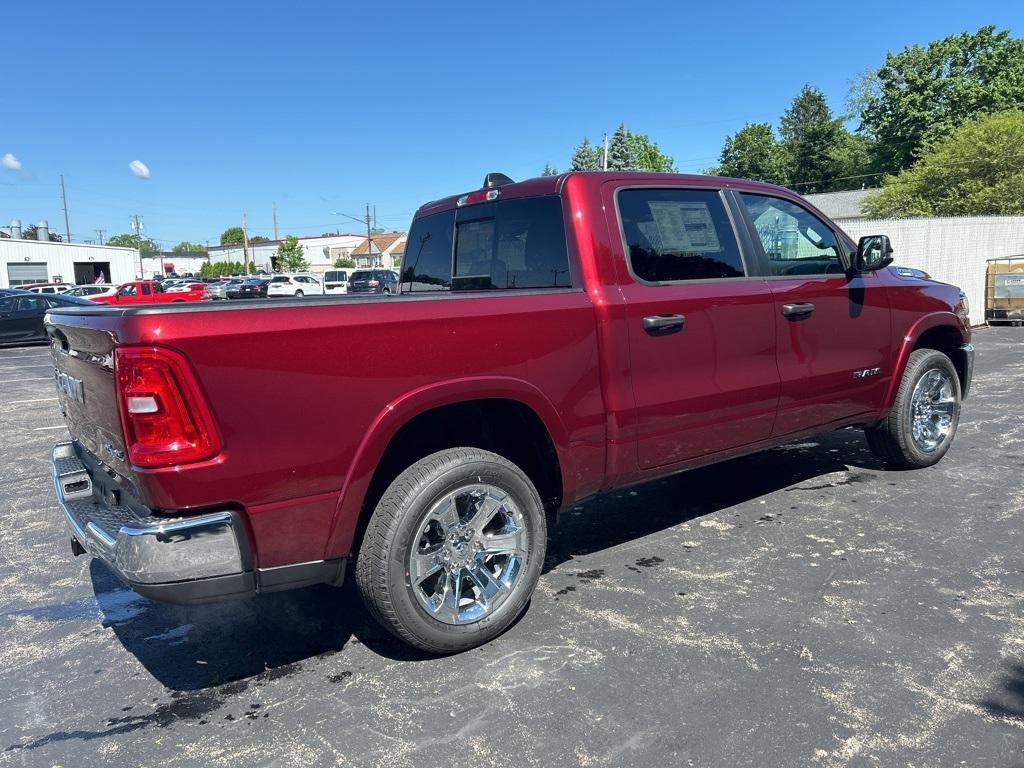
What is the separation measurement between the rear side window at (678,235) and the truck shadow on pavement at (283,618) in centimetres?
160

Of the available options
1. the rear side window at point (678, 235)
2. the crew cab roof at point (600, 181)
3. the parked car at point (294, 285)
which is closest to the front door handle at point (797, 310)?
the rear side window at point (678, 235)

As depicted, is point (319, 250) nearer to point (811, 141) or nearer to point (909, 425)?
point (811, 141)

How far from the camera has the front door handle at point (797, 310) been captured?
13.6 ft

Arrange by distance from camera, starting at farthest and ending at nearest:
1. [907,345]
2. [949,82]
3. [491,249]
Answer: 1. [949,82]
2. [907,345]
3. [491,249]

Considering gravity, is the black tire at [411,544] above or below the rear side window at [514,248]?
below

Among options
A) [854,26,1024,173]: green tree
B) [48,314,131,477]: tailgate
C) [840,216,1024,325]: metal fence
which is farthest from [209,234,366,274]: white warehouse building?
[48,314,131,477]: tailgate

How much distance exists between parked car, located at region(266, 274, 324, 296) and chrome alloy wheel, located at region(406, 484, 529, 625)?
3410cm

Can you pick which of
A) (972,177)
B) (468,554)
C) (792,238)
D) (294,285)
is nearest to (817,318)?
(792,238)

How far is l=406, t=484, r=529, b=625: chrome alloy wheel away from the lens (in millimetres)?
2992

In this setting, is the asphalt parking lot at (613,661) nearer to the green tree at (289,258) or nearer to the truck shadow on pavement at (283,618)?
the truck shadow on pavement at (283,618)

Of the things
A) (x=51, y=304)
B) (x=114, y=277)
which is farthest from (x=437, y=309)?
(x=114, y=277)

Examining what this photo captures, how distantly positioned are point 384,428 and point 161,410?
2.48ft

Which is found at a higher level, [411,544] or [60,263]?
[60,263]

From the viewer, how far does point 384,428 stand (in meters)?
2.79
